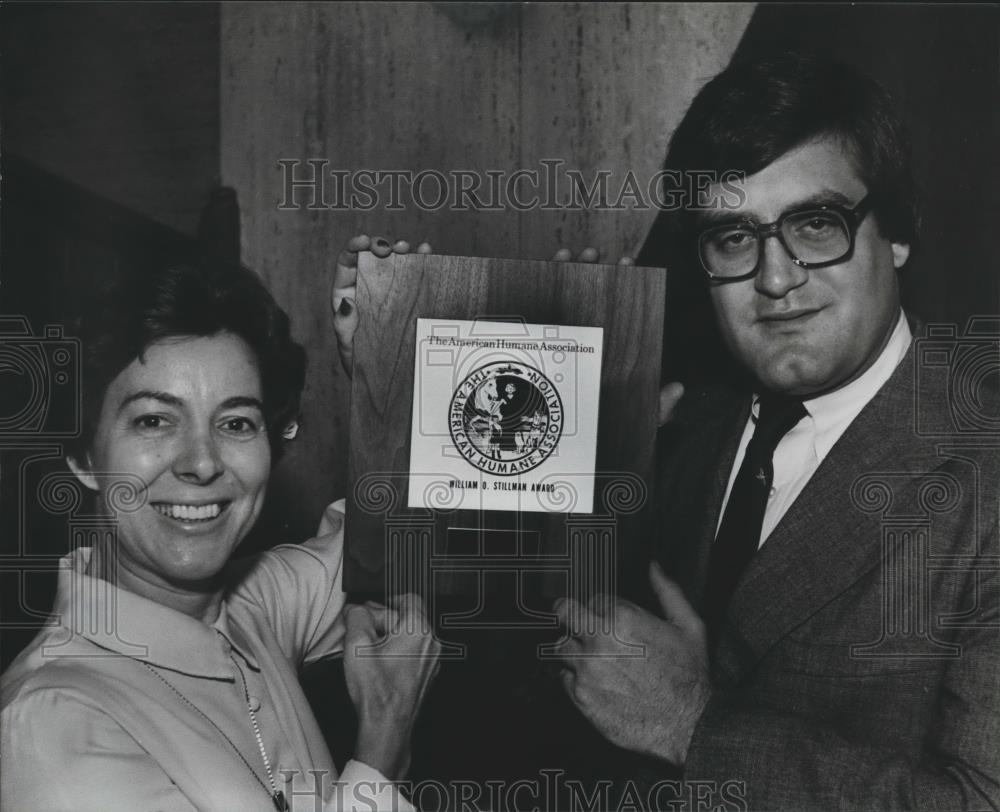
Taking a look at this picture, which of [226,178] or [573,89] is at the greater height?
[573,89]

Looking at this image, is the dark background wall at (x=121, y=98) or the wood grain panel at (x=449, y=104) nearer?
the dark background wall at (x=121, y=98)

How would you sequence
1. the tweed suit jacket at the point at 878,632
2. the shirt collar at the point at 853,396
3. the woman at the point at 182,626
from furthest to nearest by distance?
the shirt collar at the point at 853,396 < the tweed suit jacket at the point at 878,632 < the woman at the point at 182,626

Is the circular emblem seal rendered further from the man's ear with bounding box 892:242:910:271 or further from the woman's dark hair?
the man's ear with bounding box 892:242:910:271

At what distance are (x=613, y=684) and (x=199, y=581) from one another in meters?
0.73

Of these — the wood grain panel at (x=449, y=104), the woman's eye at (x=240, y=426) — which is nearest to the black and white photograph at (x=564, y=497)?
the woman's eye at (x=240, y=426)

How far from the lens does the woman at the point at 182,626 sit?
1293 millimetres

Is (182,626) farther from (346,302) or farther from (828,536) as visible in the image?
(828,536)

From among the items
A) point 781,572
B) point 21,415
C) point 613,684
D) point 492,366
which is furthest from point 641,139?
point 21,415

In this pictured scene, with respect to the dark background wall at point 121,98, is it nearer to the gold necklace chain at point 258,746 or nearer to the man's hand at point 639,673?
the gold necklace chain at point 258,746

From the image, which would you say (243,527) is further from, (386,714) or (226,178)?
(226,178)

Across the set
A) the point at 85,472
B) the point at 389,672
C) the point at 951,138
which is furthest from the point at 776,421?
Answer: the point at 85,472

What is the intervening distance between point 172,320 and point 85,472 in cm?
29

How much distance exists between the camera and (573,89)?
237 centimetres

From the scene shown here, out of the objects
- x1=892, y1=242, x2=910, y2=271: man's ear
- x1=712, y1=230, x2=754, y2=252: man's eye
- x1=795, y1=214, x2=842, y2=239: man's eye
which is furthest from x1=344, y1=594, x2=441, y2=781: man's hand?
x1=892, y1=242, x2=910, y2=271: man's ear
